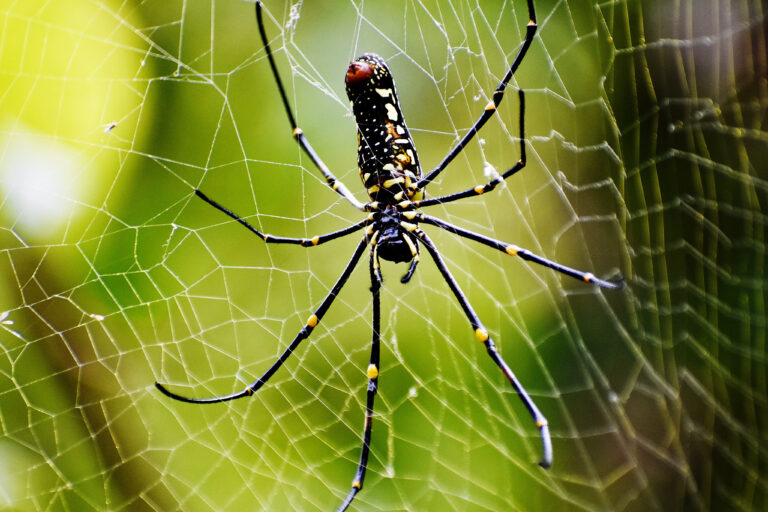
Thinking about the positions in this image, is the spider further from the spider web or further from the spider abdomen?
the spider web

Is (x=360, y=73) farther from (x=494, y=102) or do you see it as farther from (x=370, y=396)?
(x=370, y=396)

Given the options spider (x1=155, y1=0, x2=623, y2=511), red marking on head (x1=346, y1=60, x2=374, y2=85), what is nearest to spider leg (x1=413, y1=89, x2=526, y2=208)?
spider (x1=155, y1=0, x2=623, y2=511)

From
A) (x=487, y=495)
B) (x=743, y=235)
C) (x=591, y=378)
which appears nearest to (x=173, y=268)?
(x=487, y=495)

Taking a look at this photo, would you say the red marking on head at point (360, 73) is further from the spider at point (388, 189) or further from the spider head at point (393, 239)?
the spider head at point (393, 239)

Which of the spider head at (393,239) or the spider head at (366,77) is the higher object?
the spider head at (366,77)

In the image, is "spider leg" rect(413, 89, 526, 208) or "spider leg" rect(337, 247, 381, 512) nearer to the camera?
"spider leg" rect(413, 89, 526, 208)

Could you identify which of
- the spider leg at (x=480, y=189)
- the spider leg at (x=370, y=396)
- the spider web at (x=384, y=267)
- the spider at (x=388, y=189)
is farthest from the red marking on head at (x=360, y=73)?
the spider leg at (x=370, y=396)

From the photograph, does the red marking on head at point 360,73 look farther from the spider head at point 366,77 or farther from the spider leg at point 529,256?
the spider leg at point 529,256

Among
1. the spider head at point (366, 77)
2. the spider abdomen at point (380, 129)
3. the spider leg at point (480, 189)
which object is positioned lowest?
the spider leg at point (480, 189)

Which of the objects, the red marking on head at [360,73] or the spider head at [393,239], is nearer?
the red marking on head at [360,73]
